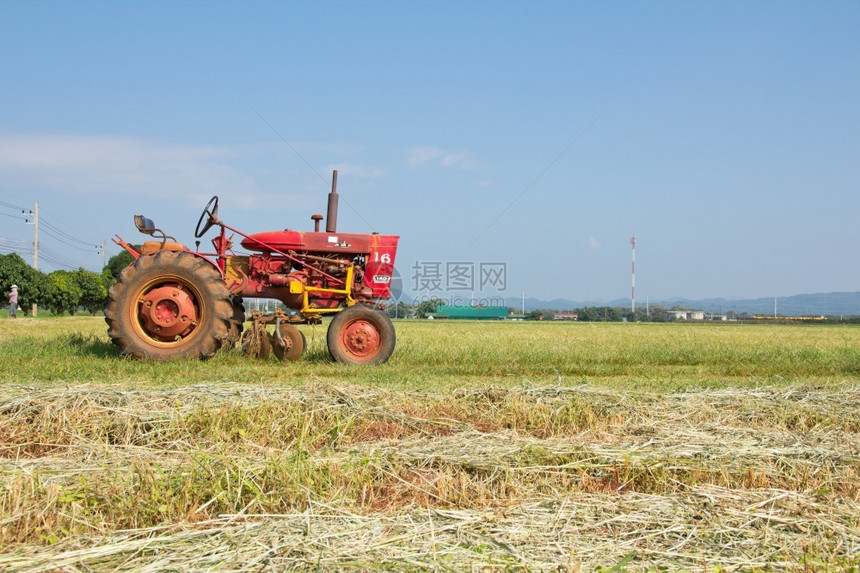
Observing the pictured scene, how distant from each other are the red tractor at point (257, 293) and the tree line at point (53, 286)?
29.7 meters

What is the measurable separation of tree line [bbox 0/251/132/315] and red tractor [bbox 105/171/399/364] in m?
29.7

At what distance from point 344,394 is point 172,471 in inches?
85.8

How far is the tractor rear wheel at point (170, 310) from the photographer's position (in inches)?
350

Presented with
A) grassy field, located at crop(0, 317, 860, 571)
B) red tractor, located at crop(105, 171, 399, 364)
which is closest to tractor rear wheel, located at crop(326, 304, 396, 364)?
red tractor, located at crop(105, 171, 399, 364)

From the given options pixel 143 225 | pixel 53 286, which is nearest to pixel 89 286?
pixel 53 286

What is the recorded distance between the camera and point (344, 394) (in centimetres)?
564

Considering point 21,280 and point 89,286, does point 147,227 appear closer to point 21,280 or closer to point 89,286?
point 21,280

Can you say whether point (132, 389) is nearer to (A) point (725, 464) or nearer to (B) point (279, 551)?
(B) point (279, 551)

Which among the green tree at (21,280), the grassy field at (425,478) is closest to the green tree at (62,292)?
the green tree at (21,280)

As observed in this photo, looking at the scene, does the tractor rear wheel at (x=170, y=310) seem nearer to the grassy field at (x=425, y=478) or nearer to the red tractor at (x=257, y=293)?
Result: the red tractor at (x=257, y=293)

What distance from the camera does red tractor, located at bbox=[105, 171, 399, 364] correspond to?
8945mm

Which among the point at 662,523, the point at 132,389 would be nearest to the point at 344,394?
the point at 132,389

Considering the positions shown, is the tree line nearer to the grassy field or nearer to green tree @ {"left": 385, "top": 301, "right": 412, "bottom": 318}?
green tree @ {"left": 385, "top": 301, "right": 412, "bottom": 318}

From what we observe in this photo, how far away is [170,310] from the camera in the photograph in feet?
29.7
